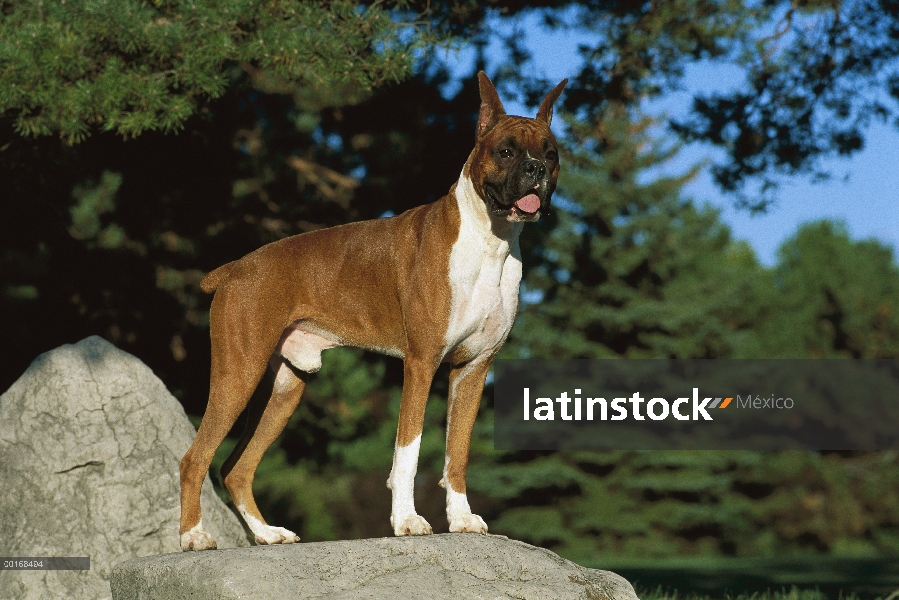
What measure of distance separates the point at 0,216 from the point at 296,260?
6.32 m

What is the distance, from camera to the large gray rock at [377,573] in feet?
15.9

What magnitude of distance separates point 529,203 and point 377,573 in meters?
1.99

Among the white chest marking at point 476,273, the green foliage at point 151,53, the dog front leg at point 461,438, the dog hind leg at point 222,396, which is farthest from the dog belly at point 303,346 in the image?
the green foliage at point 151,53

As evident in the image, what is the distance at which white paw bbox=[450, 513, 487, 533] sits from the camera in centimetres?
559

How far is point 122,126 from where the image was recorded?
7.04 m

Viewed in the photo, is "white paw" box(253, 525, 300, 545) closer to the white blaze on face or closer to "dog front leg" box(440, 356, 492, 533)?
the white blaze on face

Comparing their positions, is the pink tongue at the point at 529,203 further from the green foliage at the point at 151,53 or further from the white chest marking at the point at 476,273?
the green foliage at the point at 151,53

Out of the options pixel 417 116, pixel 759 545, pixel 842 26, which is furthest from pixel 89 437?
pixel 759 545

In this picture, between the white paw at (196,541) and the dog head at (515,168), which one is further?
the white paw at (196,541)

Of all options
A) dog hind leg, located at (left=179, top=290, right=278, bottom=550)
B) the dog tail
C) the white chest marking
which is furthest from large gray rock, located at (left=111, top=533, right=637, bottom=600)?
the dog tail

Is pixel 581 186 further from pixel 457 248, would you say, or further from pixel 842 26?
pixel 457 248

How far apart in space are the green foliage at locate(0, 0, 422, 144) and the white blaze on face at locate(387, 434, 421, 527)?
2.96 metres

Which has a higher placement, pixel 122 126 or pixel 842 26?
pixel 842 26

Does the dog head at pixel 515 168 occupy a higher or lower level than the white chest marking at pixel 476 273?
higher
